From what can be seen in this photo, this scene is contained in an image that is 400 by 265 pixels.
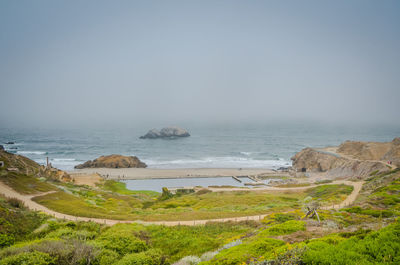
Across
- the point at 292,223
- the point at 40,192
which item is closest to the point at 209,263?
the point at 292,223

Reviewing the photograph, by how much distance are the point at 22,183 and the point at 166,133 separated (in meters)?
132

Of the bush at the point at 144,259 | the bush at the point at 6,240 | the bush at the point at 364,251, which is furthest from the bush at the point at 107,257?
the bush at the point at 364,251

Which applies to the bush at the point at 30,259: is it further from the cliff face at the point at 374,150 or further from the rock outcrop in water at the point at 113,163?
the rock outcrop in water at the point at 113,163

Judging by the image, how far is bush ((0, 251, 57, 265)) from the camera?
27.7 feet

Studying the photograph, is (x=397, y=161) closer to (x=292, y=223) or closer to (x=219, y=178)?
(x=219, y=178)

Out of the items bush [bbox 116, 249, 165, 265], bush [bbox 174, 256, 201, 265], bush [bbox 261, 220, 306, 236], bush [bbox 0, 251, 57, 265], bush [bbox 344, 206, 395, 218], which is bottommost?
bush [bbox 344, 206, 395, 218]

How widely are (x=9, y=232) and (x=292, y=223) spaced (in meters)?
16.3

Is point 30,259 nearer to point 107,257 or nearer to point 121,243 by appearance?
point 107,257

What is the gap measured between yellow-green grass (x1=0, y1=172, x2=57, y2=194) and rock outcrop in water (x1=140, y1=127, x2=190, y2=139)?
417ft

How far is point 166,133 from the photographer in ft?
530

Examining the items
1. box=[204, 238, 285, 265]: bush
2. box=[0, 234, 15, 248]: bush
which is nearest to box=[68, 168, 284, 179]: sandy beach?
box=[0, 234, 15, 248]: bush

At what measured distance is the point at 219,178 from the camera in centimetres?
7350

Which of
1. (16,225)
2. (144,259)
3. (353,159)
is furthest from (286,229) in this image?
(353,159)

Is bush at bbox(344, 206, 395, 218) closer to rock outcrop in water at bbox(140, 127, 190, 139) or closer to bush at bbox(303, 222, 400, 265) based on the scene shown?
bush at bbox(303, 222, 400, 265)
